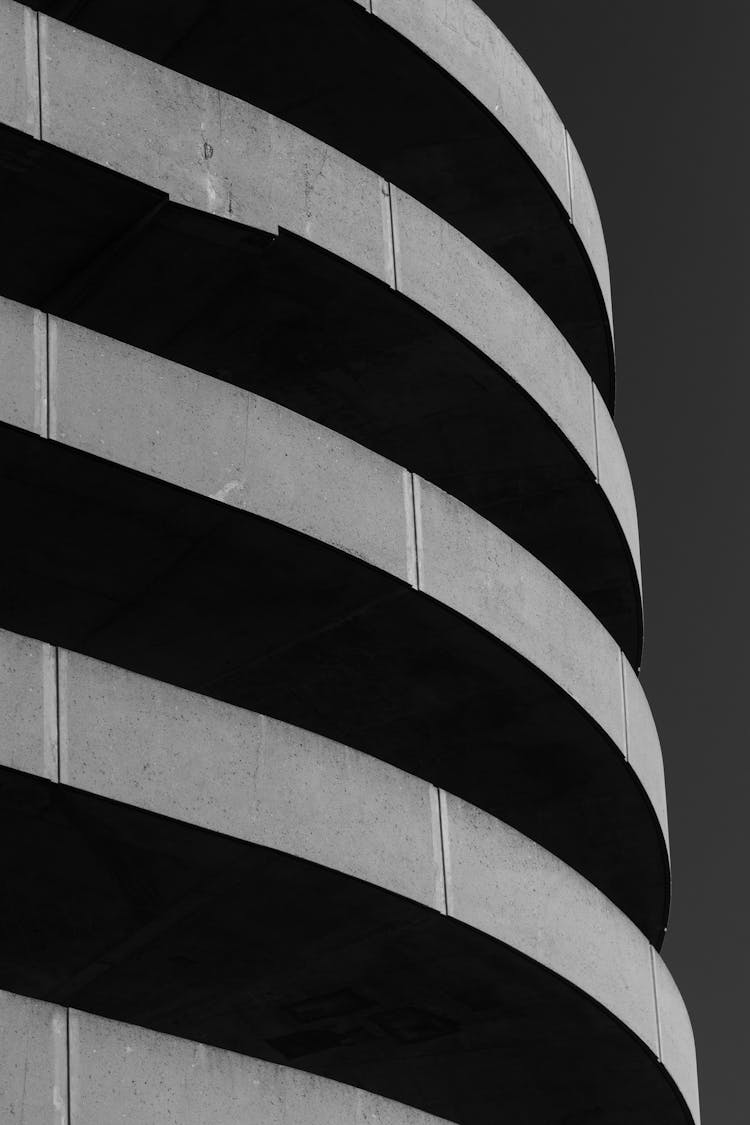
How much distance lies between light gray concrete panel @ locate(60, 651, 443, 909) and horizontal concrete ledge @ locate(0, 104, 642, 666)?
4.07m

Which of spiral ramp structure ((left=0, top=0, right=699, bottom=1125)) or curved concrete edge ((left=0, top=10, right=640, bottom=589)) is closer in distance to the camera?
spiral ramp structure ((left=0, top=0, right=699, bottom=1125))

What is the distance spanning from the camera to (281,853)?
1188 cm

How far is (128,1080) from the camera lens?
1014cm

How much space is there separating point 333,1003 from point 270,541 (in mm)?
3902

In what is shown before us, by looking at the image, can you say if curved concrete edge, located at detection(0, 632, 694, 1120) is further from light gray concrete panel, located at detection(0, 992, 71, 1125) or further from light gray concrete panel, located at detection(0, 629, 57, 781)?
light gray concrete panel, located at detection(0, 992, 71, 1125)

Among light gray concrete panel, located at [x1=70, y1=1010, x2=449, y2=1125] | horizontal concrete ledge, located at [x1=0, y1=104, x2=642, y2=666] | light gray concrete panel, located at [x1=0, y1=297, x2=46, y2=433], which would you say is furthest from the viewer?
horizontal concrete ledge, located at [x1=0, y1=104, x2=642, y2=666]

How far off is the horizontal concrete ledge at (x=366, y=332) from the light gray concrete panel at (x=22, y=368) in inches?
62.6

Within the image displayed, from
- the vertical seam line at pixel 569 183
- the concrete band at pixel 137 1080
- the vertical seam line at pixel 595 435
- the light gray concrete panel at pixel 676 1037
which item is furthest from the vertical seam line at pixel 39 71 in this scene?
the light gray concrete panel at pixel 676 1037

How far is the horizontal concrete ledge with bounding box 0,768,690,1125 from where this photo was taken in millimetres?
11984

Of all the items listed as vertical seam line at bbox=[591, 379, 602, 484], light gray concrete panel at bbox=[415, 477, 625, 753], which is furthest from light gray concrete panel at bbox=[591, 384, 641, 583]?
light gray concrete panel at bbox=[415, 477, 625, 753]

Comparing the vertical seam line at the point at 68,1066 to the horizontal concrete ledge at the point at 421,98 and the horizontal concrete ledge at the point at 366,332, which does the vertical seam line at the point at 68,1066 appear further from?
the horizontal concrete ledge at the point at 421,98

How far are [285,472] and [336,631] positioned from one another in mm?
2061

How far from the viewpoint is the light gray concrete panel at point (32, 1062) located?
9.66 m

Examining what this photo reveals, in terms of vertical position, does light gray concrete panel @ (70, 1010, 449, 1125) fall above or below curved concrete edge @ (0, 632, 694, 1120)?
below
